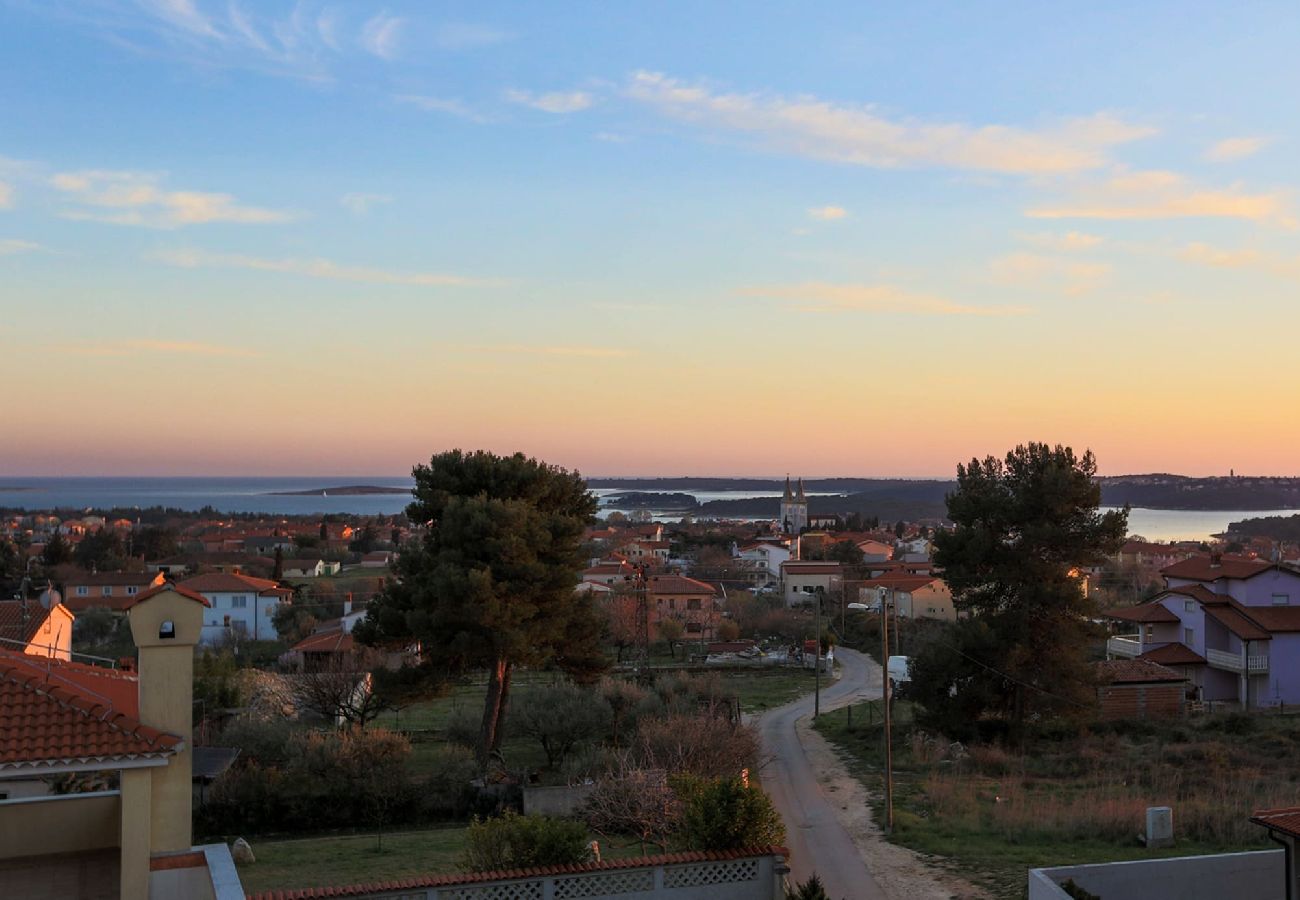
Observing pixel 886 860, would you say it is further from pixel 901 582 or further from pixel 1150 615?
pixel 901 582

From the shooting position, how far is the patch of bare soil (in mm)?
14625

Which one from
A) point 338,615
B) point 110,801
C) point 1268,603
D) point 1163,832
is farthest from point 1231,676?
point 338,615

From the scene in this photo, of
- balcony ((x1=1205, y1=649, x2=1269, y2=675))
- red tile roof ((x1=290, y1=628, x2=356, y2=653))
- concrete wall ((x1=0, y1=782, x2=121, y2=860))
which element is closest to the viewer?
concrete wall ((x1=0, y1=782, x2=121, y2=860))

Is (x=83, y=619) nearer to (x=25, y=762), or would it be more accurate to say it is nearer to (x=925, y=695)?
(x=925, y=695)

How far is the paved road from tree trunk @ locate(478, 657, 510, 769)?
6594 millimetres

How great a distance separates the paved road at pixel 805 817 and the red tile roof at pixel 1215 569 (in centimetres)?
1372

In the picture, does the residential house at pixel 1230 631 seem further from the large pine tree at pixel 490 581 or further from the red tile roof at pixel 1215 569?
the large pine tree at pixel 490 581

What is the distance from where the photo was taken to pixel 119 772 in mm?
10258

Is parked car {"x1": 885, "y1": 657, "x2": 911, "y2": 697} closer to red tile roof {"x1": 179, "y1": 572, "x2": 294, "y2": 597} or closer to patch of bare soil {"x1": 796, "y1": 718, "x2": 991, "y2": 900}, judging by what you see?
patch of bare soil {"x1": 796, "y1": 718, "x2": 991, "y2": 900}

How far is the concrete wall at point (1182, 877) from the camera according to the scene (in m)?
11.9

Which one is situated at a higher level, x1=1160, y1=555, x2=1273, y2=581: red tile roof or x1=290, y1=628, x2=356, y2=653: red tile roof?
x1=1160, y1=555, x2=1273, y2=581: red tile roof

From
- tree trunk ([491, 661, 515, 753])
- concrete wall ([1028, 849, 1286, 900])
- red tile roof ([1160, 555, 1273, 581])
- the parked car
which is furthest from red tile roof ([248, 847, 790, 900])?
red tile roof ([1160, 555, 1273, 581])

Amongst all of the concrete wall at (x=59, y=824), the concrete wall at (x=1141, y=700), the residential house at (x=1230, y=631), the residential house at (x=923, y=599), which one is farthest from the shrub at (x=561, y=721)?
the residential house at (x=923, y=599)

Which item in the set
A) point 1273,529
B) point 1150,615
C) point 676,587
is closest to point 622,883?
point 1150,615
